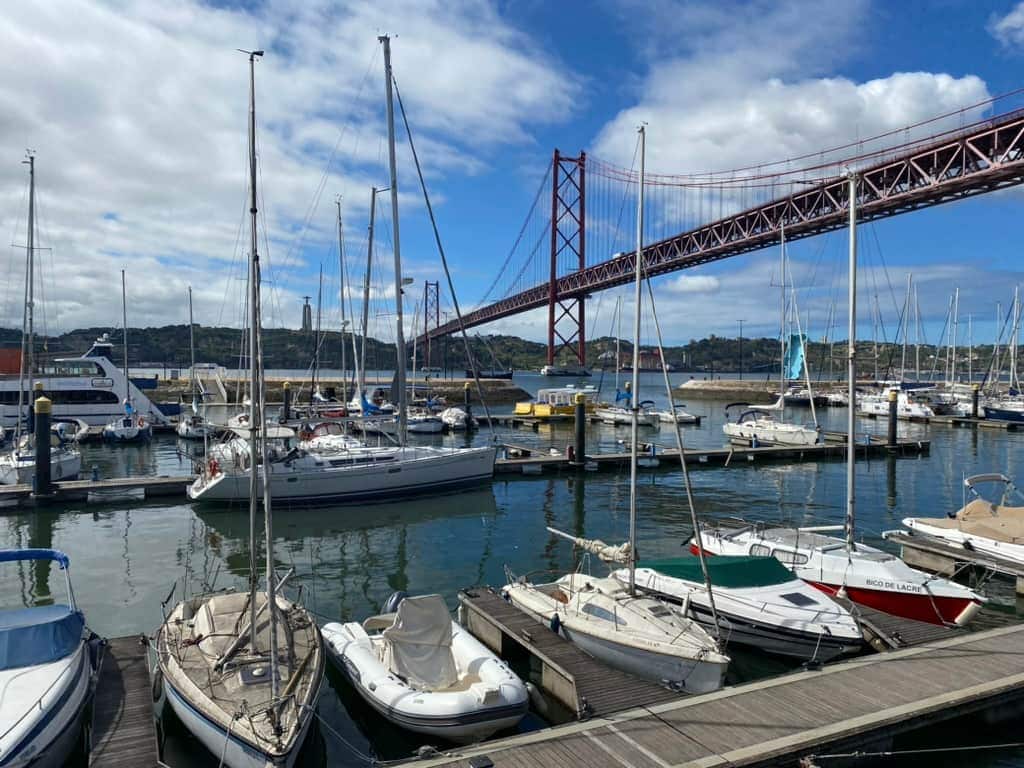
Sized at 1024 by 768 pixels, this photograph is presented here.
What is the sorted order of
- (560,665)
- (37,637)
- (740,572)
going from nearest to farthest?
(37,637) < (560,665) < (740,572)

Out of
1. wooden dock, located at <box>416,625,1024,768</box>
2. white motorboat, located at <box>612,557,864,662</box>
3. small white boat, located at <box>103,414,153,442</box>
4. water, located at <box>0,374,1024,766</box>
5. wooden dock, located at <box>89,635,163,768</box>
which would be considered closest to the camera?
wooden dock, located at <box>416,625,1024,768</box>

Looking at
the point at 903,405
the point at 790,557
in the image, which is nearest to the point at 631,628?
the point at 790,557

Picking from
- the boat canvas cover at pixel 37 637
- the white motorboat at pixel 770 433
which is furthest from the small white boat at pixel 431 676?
the white motorboat at pixel 770 433

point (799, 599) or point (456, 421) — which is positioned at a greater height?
point (456, 421)

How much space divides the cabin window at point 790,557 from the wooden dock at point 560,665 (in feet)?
15.9

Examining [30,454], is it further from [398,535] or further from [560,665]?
[560,665]

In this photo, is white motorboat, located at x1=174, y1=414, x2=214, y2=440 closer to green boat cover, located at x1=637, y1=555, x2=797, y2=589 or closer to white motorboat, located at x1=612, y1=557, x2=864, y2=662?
white motorboat, located at x1=612, y1=557, x2=864, y2=662

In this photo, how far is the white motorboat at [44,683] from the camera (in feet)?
22.2

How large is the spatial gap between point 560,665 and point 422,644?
1.75 meters

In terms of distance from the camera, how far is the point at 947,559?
14656 mm

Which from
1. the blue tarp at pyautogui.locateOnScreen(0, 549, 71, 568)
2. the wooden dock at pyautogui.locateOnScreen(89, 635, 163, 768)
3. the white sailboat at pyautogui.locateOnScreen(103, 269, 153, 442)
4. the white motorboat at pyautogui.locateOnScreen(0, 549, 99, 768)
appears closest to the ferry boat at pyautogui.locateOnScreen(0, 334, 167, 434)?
the white sailboat at pyautogui.locateOnScreen(103, 269, 153, 442)

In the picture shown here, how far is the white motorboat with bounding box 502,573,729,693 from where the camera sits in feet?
27.9

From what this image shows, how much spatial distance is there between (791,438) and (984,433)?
17.0 metres

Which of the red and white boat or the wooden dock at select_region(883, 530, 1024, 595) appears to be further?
the wooden dock at select_region(883, 530, 1024, 595)
